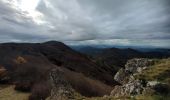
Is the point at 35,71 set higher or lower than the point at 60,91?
lower

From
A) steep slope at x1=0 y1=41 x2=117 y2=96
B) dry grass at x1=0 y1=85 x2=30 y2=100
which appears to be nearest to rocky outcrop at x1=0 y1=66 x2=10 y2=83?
steep slope at x1=0 y1=41 x2=117 y2=96

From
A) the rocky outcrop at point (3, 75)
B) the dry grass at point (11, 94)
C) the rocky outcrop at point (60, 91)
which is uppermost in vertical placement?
the rocky outcrop at point (60, 91)

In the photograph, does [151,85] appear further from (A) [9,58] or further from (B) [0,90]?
(A) [9,58]

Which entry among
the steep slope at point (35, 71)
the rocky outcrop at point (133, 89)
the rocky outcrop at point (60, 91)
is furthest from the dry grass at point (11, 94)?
the rocky outcrop at point (133, 89)

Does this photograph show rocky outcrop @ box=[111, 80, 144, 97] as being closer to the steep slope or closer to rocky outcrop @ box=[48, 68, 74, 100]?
rocky outcrop @ box=[48, 68, 74, 100]

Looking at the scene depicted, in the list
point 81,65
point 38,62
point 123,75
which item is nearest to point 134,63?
point 123,75

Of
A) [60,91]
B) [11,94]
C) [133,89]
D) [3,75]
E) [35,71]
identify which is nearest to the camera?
[60,91]

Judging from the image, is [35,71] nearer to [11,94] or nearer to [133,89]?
[11,94]

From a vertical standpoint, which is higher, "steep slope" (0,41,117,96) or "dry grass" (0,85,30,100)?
"steep slope" (0,41,117,96)

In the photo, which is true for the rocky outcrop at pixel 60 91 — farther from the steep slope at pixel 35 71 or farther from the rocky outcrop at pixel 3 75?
the rocky outcrop at pixel 3 75

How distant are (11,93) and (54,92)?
71.2ft

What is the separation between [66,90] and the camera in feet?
173

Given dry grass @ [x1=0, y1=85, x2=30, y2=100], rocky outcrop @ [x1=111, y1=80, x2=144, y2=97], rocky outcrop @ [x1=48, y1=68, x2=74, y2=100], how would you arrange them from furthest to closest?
dry grass @ [x1=0, y1=85, x2=30, y2=100]
rocky outcrop @ [x1=111, y1=80, x2=144, y2=97]
rocky outcrop @ [x1=48, y1=68, x2=74, y2=100]

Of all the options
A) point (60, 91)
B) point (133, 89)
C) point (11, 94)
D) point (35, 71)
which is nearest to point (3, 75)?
point (35, 71)
